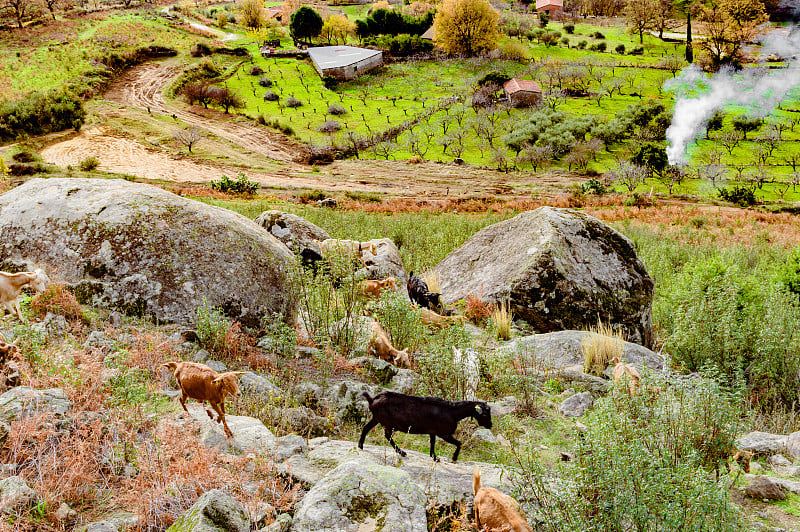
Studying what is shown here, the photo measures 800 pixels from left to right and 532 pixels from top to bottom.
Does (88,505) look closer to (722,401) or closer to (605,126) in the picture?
(722,401)

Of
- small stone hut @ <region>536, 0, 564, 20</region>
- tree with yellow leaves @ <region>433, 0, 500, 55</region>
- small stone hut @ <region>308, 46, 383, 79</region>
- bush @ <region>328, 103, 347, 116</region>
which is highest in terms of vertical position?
small stone hut @ <region>536, 0, 564, 20</region>

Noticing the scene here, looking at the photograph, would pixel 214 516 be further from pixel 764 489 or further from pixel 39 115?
pixel 39 115

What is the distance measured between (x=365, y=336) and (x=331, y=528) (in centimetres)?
478

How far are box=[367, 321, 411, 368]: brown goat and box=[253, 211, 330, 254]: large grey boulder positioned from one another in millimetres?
6461

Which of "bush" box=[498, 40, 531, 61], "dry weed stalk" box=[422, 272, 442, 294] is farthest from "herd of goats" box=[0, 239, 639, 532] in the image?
"bush" box=[498, 40, 531, 61]

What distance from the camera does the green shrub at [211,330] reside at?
281 inches

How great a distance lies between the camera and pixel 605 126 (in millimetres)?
56438

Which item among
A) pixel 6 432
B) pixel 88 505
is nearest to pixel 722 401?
pixel 88 505

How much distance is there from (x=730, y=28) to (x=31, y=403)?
95.5 m

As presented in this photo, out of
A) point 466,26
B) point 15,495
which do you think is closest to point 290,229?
point 15,495

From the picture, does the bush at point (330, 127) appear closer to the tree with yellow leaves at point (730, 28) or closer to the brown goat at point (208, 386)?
the tree with yellow leaves at point (730, 28)

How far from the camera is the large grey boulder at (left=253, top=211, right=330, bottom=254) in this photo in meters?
14.2

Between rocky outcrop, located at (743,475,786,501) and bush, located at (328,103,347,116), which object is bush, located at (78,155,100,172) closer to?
bush, located at (328,103,347,116)

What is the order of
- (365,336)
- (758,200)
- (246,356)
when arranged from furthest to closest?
(758,200)
(365,336)
(246,356)
